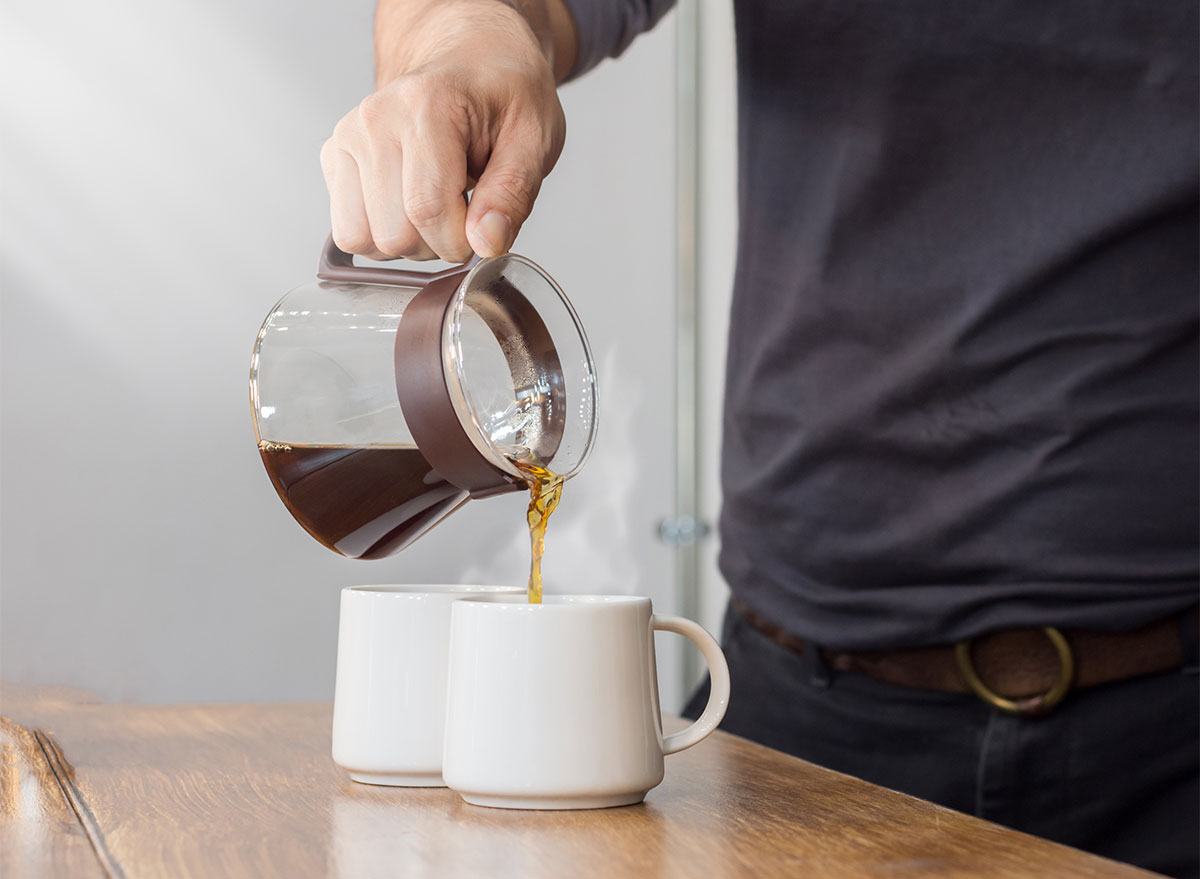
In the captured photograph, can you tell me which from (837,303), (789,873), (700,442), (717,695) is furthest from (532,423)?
(700,442)

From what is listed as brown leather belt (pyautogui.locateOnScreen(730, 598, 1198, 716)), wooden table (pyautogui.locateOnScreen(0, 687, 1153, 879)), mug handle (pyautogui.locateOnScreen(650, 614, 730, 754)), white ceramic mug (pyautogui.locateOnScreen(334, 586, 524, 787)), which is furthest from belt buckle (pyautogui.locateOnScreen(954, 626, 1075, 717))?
white ceramic mug (pyautogui.locateOnScreen(334, 586, 524, 787))

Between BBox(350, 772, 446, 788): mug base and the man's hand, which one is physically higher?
the man's hand

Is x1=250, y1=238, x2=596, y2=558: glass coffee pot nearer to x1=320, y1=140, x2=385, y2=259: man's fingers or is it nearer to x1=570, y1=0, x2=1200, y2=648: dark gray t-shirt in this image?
x1=320, y1=140, x2=385, y2=259: man's fingers

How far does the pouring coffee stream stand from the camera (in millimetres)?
692

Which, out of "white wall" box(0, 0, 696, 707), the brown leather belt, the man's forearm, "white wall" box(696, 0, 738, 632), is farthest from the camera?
"white wall" box(696, 0, 738, 632)

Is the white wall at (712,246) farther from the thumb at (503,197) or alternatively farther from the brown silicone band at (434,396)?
the brown silicone band at (434,396)

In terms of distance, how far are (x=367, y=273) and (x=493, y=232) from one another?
0.27 ft

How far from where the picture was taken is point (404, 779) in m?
0.71

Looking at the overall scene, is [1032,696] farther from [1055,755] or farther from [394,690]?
[394,690]

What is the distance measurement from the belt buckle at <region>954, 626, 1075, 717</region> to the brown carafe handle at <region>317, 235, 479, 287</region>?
543mm

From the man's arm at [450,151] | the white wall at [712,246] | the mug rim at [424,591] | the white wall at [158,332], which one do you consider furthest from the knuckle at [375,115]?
the white wall at [712,246]

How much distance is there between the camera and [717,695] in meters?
0.73

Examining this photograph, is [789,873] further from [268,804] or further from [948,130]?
[948,130]

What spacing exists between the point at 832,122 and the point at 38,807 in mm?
840
